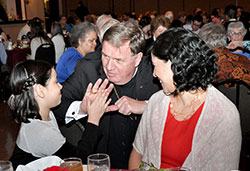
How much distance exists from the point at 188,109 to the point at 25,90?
957 millimetres

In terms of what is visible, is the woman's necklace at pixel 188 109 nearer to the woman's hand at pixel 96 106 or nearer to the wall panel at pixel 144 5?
the woman's hand at pixel 96 106

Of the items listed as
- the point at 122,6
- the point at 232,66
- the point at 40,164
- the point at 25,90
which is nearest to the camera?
the point at 40,164

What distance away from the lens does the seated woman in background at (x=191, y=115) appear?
1.62 metres

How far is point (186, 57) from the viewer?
159cm

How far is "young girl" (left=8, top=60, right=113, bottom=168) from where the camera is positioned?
172 centimetres

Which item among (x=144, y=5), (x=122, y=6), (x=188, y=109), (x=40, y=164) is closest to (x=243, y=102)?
(x=188, y=109)

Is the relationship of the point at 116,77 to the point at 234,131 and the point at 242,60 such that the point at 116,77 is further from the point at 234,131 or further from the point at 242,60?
the point at 242,60

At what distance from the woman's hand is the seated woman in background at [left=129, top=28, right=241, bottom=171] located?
1.11 feet

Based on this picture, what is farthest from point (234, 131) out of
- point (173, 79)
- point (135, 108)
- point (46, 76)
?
point (46, 76)

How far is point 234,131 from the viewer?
1.64 m

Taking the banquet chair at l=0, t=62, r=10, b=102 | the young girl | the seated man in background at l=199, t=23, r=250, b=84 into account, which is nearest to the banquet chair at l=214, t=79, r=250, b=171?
the seated man in background at l=199, t=23, r=250, b=84

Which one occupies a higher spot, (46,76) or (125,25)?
(125,25)

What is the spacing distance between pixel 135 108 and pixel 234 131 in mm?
671

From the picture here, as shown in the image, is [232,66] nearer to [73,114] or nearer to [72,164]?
[73,114]
